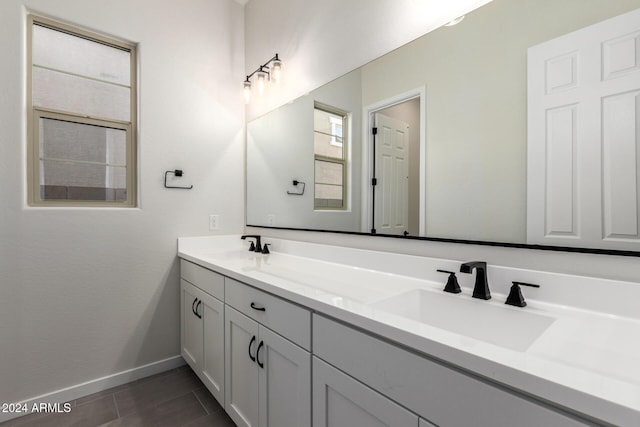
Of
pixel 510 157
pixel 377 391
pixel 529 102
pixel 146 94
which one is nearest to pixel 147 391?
pixel 377 391

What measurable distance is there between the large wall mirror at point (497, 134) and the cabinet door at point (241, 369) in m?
0.72

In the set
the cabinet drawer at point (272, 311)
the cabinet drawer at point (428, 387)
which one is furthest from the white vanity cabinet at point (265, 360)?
the cabinet drawer at point (428, 387)

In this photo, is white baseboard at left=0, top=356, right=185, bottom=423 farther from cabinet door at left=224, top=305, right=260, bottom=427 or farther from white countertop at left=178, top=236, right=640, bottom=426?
white countertop at left=178, top=236, right=640, bottom=426

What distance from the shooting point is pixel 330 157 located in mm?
1812

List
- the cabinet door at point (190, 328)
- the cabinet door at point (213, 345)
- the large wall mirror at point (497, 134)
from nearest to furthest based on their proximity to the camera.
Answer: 1. the large wall mirror at point (497, 134)
2. the cabinet door at point (213, 345)
3. the cabinet door at point (190, 328)

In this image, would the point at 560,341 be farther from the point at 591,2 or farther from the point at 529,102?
the point at 591,2

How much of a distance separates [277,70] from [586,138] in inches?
71.2

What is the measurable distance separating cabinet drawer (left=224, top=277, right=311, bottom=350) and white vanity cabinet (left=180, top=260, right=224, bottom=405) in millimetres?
182

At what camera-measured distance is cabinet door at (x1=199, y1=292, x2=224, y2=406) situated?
162 centimetres

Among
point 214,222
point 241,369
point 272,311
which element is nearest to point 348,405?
point 272,311

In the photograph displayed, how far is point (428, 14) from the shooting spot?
1.31m

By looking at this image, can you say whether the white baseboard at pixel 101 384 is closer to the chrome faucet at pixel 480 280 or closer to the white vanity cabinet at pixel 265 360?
the white vanity cabinet at pixel 265 360

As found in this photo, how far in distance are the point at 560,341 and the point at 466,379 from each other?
1.01 feet

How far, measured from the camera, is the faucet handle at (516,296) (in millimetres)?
953
